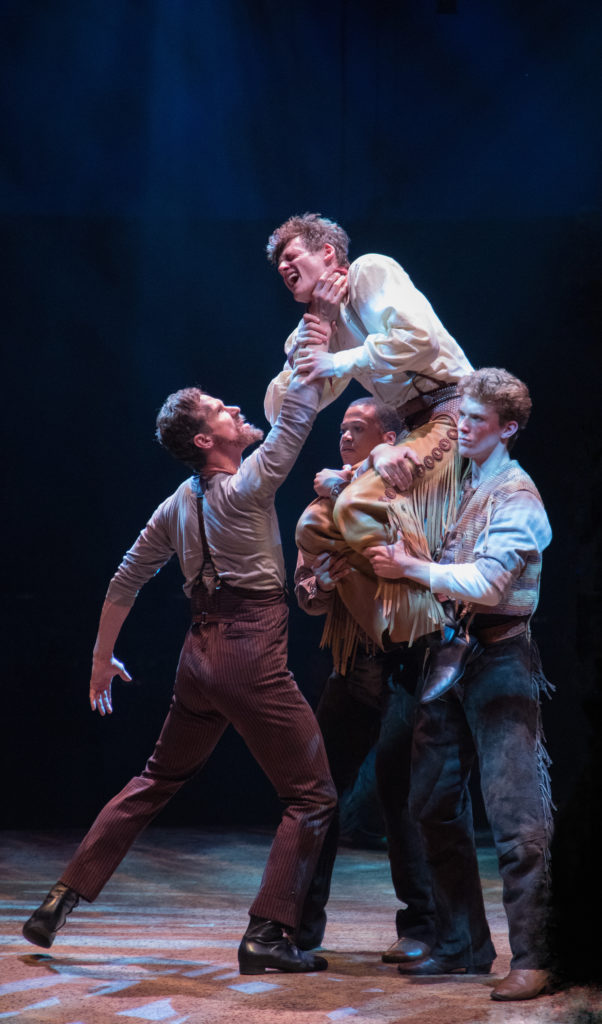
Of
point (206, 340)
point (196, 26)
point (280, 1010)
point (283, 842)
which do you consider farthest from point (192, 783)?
point (196, 26)

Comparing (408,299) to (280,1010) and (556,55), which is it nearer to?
(280,1010)

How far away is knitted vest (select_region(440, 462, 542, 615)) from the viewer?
2381 millimetres

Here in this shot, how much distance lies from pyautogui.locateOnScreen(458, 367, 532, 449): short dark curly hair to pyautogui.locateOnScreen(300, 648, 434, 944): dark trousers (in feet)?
2.32

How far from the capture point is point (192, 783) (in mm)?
5719

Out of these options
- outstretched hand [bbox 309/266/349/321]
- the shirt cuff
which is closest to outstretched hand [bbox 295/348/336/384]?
the shirt cuff

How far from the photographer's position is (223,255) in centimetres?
544

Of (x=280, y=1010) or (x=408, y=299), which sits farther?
(x=408, y=299)

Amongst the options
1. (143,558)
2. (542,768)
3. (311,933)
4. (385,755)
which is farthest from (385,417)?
(311,933)

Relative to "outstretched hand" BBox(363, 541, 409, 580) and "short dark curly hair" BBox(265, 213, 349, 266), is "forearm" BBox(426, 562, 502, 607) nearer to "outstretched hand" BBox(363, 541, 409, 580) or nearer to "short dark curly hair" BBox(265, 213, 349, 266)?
"outstretched hand" BBox(363, 541, 409, 580)

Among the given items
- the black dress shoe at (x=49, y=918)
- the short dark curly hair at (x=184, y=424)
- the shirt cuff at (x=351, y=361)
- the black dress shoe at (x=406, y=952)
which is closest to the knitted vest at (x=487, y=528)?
the shirt cuff at (x=351, y=361)

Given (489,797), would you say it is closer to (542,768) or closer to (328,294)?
(542,768)

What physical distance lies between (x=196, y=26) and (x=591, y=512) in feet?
10.5

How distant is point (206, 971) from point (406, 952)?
0.56m

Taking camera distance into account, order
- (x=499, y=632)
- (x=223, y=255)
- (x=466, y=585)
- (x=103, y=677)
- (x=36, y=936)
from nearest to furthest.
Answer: (x=466, y=585) < (x=499, y=632) < (x=36, y=936) < (x=103, y=677) < (x=223, y=255)
